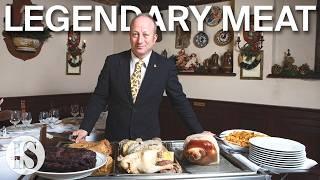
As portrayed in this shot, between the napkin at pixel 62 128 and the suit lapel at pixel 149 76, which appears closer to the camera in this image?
the suit lapel at pixel 149 76

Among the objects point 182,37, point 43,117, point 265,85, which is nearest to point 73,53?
point 182,37

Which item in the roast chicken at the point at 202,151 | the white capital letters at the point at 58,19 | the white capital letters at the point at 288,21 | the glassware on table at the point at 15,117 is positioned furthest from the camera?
the white capital letters at the point at 58,19

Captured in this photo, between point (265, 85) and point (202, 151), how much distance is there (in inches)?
111

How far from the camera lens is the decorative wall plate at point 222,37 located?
13.0 ft

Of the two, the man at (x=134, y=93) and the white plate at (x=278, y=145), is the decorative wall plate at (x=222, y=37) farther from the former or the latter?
the white plate at (x=278, y=145)

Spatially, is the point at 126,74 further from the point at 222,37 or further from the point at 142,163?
the point at 222,37

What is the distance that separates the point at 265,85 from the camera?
365 centimetres

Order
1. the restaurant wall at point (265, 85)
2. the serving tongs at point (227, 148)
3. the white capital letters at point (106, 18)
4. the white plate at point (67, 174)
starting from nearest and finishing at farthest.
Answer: the white plate at point (67, 174) → the serving tongs at point (227, 148) → the restaurant wall at point (265, 85) → the white capital letters at point (106, 18)

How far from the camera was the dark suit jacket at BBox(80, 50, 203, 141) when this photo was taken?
68.7 inches

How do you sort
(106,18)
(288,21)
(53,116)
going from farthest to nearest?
(106,18), (288,21), (53,116)

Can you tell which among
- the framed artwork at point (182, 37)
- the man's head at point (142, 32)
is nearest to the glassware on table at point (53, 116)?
the man's head at point (142, 32)

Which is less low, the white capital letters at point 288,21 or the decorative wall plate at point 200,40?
the white capital letters at point 288,21

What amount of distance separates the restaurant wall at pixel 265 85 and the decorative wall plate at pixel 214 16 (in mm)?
71

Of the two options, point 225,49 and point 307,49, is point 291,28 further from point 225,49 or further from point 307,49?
point 225,49
